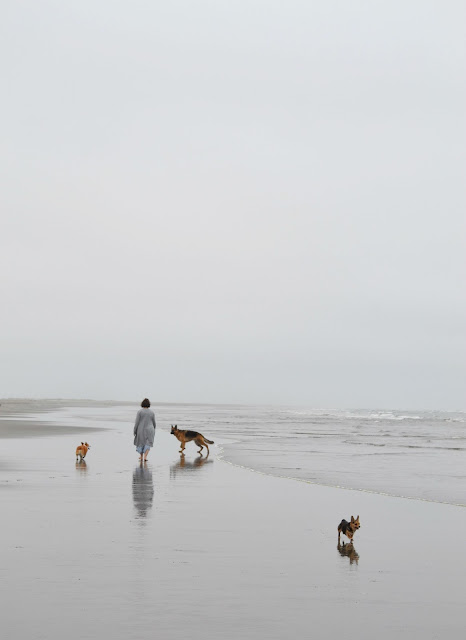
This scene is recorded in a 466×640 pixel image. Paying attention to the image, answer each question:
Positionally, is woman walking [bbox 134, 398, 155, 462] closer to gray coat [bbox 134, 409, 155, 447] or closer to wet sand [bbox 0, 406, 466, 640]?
gray coat [bbox 134, 409, 155, 447]

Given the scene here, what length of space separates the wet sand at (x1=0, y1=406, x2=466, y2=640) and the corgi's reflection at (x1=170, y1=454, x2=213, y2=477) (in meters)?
4.21

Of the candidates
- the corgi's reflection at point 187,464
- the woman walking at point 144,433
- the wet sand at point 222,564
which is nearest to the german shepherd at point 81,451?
the woman walking at point 144,433

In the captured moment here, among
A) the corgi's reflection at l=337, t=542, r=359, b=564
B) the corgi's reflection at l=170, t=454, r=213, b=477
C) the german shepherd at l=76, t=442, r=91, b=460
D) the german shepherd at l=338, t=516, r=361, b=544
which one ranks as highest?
the german shepherd at l=76, t=442, r=91, b=460

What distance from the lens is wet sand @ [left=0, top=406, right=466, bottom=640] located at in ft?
21.6

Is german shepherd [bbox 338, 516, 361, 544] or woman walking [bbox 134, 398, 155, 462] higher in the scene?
woman walking [bbox 134, 398, 155, 462]

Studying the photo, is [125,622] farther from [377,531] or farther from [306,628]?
[377,531]

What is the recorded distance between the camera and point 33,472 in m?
18.5

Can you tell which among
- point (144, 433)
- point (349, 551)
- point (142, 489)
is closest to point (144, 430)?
point (144, 433)

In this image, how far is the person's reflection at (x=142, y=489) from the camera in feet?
42.4

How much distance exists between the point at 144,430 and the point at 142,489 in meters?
6.91

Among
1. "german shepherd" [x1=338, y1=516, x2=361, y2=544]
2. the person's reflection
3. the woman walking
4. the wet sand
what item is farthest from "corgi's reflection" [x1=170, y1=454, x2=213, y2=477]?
"german shepherd" [x1=338, y1=516, x2=361, y2=544]

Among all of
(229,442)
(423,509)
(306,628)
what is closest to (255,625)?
(306,628)

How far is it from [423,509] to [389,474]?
23.9ft

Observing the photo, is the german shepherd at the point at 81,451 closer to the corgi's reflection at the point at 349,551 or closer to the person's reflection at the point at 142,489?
the person's reflection at the point at 142,489
